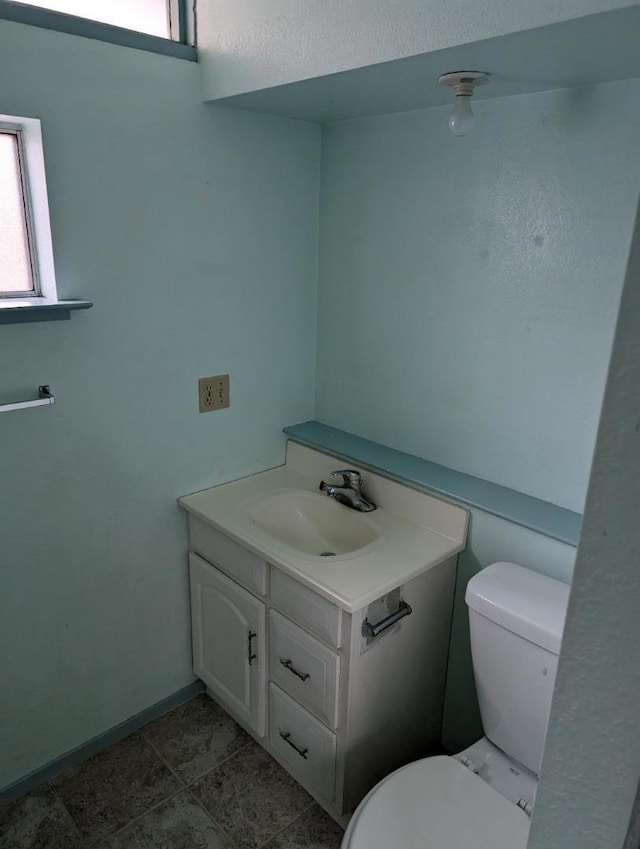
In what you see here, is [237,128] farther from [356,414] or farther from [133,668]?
[133,668]

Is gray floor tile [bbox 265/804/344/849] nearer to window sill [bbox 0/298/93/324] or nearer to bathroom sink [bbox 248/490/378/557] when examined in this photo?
bathroom sink [bbox 248/490/378/557]

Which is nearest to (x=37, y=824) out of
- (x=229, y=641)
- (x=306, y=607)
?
(x=229, y=641)

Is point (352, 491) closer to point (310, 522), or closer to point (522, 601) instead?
point (310, 522)

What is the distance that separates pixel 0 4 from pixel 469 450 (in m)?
1.57

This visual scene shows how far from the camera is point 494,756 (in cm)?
147

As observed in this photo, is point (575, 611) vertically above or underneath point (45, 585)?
above

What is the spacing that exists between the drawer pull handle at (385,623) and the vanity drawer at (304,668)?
0.10 meters

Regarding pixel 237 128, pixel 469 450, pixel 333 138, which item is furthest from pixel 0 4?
pixel 469 450

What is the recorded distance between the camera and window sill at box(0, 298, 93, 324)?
4.53ft

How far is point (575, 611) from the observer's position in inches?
17.1

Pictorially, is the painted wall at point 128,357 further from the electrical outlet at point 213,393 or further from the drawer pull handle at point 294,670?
the drawer pull handle at point 294,670

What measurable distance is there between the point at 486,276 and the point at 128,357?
3.33 ft

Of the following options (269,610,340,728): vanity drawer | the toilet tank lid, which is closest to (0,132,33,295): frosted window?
(269,610,340,728): vanity drawer

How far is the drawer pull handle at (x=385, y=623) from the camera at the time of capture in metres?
1.48
